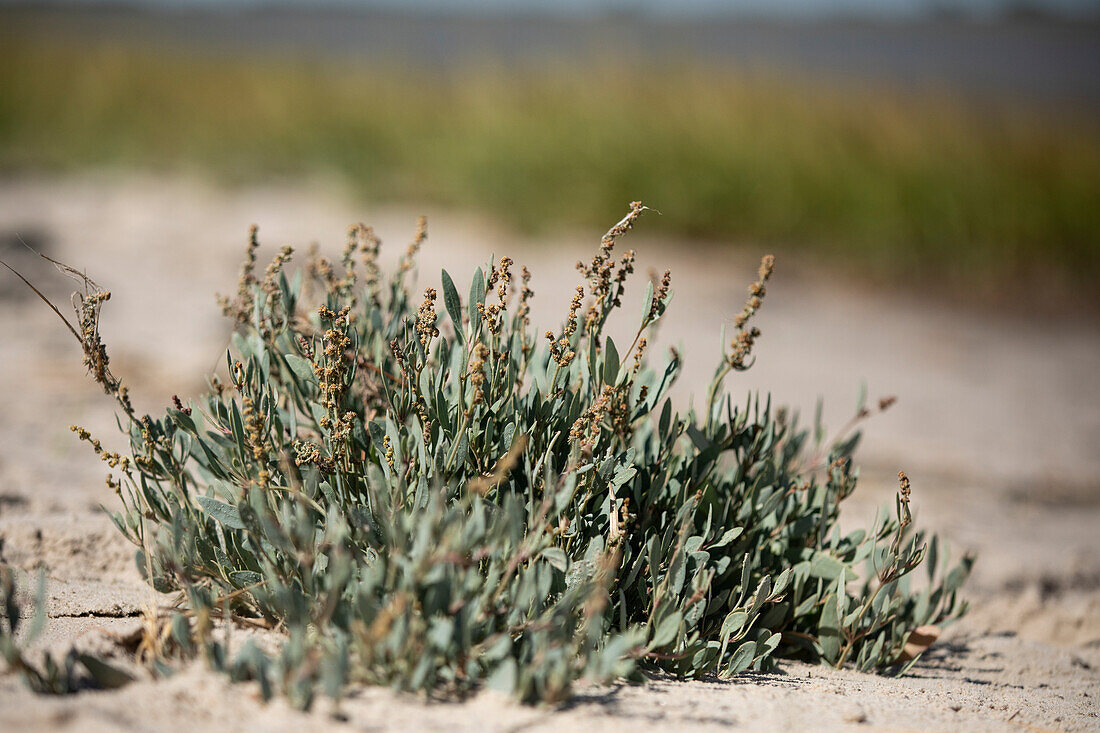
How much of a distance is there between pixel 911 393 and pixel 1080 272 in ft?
12.2

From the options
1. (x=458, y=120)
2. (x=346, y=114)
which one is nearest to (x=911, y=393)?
(x=458, y=120)

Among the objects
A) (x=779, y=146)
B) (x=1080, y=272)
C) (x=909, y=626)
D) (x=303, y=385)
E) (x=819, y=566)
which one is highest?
(x=779, y=146)

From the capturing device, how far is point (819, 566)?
7.18ft

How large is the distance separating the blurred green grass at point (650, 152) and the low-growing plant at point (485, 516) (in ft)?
18.5

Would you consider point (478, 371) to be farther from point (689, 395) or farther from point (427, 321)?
point (689, 395)

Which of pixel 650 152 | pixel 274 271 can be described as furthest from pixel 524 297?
pixel 650 152

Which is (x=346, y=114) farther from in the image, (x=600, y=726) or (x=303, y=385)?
(x=600, y=726)

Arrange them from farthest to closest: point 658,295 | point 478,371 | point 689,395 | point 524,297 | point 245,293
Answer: point 689,395, point 245,293, point 524,297, point 658,295, point 478,371

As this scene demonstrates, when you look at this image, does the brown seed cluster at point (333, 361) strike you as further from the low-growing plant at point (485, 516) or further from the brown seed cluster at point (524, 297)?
the brown seed cluster at point (524, 297)

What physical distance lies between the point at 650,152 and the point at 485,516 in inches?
280

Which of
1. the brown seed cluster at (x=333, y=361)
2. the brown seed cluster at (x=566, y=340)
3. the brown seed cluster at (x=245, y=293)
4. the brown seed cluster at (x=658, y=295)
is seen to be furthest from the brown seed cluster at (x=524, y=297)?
the brown seed cluster at (x=245, y=293)

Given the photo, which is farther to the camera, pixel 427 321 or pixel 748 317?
pixel 748 317

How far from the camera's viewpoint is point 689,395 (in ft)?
14.4

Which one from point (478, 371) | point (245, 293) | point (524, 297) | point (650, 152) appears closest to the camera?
point (478, 371)
